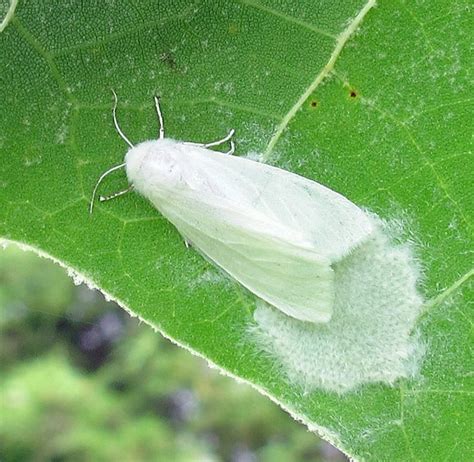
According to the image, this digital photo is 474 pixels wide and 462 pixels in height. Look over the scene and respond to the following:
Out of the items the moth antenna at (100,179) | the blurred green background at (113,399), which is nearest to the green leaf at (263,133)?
the moth antenna at (100,179)

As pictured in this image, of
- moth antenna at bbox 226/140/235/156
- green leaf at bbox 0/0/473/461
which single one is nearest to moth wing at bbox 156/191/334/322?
green leaf at bbox 0/0/473/461

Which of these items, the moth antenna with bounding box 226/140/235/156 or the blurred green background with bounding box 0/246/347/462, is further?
the blurred green background with bounding box 0/246/347/462

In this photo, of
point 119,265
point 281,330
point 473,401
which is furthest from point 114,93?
point 473,401

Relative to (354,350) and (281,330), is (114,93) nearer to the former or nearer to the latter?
(281,330)

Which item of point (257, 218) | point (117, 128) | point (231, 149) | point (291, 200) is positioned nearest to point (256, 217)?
point (257, 218)

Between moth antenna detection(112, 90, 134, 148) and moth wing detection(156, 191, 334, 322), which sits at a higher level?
moth antenna detection(112, 90, 134, 148)

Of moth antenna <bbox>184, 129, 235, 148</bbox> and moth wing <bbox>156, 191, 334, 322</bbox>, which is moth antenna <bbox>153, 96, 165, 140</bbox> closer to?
moth antenna <bbox>184, 129, 235, 148</bbox>
